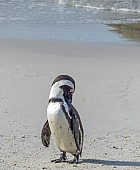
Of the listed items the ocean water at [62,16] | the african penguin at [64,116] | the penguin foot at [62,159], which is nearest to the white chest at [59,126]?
the african penguin at [64,116]

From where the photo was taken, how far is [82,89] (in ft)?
A: 25.8

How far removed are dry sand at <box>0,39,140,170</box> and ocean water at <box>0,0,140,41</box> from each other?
1863mm

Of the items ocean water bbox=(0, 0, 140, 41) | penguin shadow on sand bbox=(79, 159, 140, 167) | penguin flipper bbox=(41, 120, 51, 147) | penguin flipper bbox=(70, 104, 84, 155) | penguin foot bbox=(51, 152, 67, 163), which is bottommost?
penguin shadow on sand bbox=(79, 159, 140, 167)

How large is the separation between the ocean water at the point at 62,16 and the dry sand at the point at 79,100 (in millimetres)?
1863

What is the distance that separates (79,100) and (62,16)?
10.1 metres

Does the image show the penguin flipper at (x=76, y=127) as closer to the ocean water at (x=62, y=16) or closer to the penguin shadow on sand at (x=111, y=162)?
the penguin shadow on sand at (x=111, y=162)

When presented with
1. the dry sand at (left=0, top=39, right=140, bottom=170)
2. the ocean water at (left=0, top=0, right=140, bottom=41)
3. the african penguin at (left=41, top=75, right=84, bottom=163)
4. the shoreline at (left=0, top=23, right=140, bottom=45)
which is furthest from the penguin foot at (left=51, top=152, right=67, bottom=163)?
the ocean water at (left=0, top=0, right=140, bottom=41)

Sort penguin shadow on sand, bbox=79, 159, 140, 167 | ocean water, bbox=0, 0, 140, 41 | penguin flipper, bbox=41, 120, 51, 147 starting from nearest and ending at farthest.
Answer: penguin shadow on sand, bbox=79, 159, 140, 167, penguin flipper, bbox=41, 120, 51, 147, ocean water, bbox=0, 0, 140, 41

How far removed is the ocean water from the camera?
13930mm

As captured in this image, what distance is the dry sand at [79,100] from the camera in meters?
5.21

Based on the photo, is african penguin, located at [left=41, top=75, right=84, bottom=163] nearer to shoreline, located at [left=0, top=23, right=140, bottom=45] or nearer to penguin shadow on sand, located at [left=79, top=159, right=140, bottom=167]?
penguin shadow on sand, located at [left=79, top=159, right=140, bottom=167]

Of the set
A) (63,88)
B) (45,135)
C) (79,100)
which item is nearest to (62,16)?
(79,100)

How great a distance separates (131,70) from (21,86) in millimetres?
2197

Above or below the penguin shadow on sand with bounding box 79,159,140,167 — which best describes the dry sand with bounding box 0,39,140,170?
above
